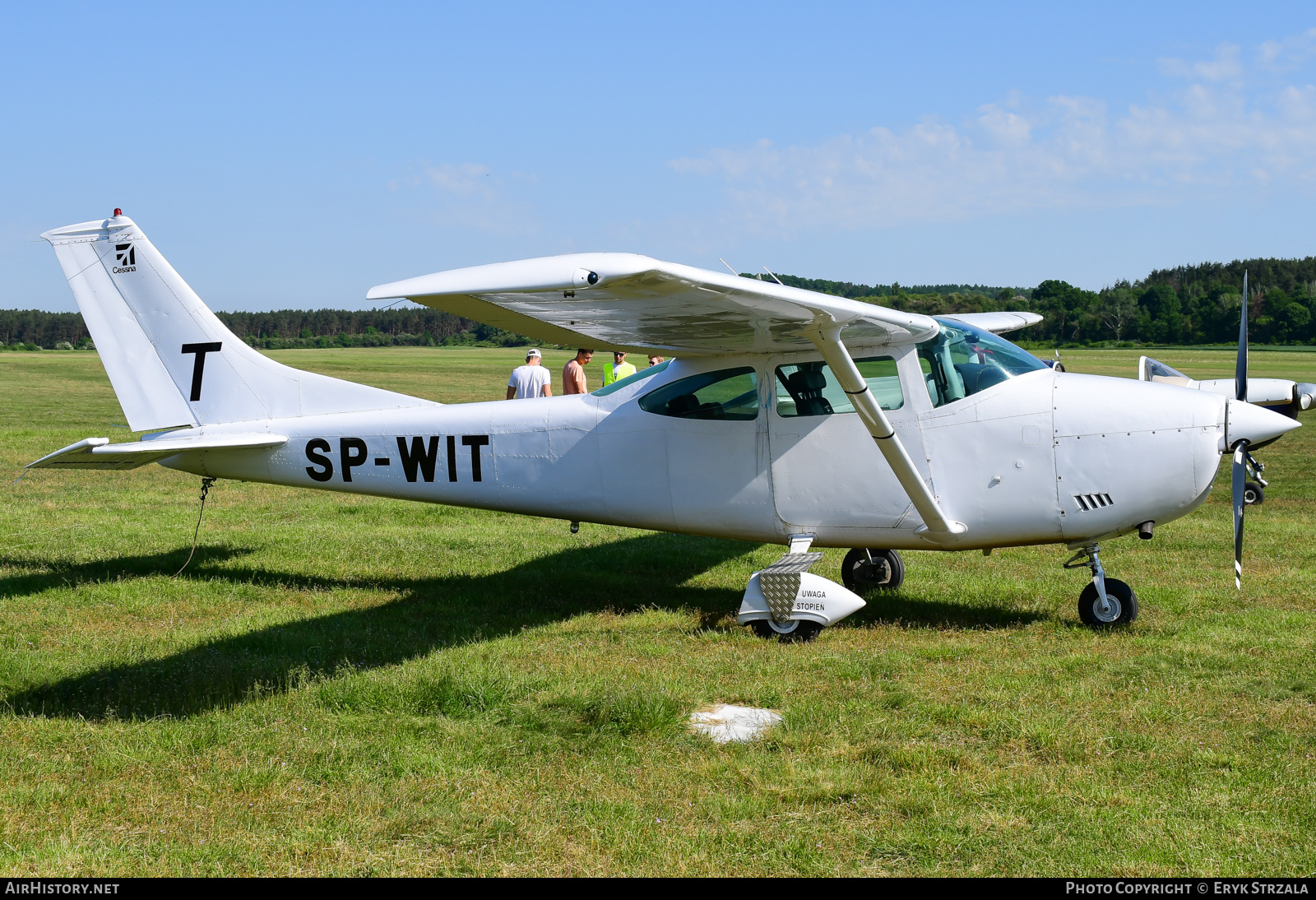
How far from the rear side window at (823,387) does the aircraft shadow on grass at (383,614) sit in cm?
167

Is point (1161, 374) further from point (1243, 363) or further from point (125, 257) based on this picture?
point (125, 257)

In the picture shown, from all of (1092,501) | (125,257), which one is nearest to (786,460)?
(1092,501)

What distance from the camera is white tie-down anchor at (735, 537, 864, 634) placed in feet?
22.5

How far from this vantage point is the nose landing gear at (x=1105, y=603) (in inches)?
279

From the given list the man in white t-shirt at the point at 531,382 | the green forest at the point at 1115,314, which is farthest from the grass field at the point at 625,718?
the green forest at the point at 1115,314

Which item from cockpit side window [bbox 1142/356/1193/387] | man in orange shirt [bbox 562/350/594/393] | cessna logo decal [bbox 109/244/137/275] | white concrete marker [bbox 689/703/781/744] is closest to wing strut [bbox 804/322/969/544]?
white concrete marker [bbox 689/703/781/744]

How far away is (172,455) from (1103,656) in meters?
7.55

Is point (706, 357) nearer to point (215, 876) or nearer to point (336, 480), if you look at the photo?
point (336, 480)

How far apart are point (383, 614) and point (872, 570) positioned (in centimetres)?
408

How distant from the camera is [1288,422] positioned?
660 cm

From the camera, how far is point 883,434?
6715 millimetres

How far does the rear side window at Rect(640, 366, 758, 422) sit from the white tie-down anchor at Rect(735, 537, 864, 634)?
1.26 meters

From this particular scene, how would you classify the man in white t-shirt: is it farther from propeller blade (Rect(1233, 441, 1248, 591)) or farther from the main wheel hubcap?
propeller blade (Rect(1233, 441, 1248, 591))

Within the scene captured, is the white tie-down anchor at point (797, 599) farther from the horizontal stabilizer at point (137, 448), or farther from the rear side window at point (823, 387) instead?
the horizontal stabilizer at point (137, 448)
